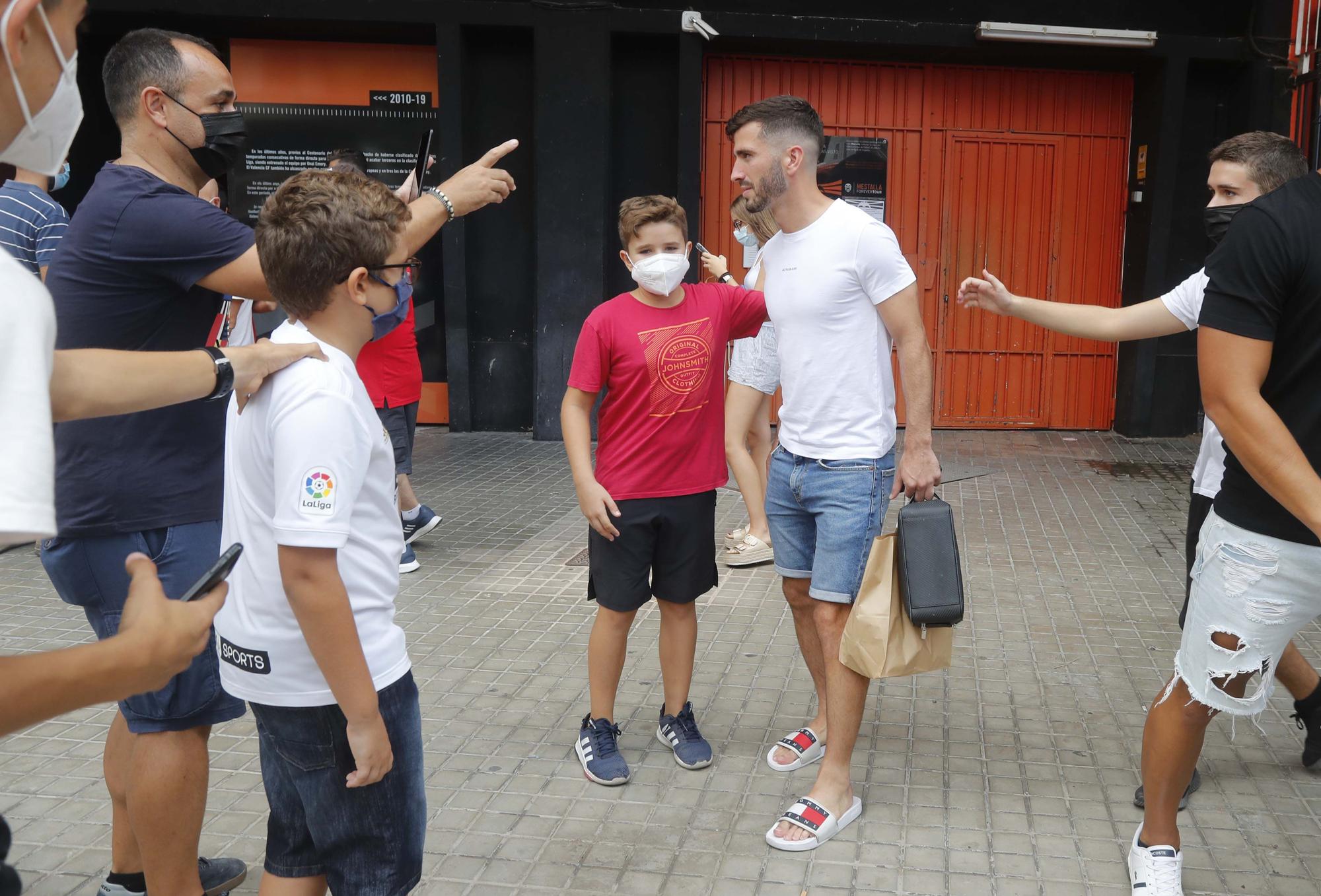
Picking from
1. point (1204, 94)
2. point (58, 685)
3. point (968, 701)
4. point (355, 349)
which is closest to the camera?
point (58, 685)

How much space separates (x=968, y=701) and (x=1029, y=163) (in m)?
7.14

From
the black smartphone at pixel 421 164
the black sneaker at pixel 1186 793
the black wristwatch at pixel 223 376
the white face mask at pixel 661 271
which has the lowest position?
the black sneaker at pixel 1186 793

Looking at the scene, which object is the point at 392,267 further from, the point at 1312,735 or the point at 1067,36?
the point at 1067,36

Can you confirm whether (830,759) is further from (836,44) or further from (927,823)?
(836,44)

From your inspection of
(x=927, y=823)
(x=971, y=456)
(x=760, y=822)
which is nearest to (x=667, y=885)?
(x=760, y=822)

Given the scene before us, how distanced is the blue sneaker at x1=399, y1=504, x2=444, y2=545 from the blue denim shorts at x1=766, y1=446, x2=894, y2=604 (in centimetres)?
356

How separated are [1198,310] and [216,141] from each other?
9.37 ft

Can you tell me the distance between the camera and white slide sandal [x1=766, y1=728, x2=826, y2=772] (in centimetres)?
373

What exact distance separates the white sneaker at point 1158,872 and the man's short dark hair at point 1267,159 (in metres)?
2.22

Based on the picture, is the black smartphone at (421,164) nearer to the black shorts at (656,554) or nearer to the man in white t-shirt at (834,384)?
the man in white t-shirt at (834,384)

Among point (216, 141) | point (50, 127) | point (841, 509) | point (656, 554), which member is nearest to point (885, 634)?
point (841, 509)

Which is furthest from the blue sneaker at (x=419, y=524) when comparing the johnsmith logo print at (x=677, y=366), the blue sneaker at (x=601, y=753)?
the johnsmith logo print at (x=677, y=366)

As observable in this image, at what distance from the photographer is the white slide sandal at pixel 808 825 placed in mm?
3209

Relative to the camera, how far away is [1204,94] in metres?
9.96
